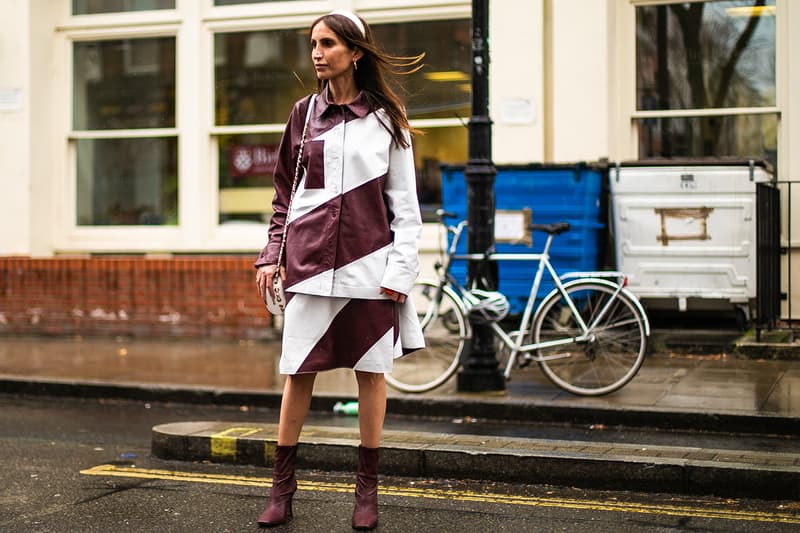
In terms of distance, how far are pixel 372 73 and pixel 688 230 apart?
5.48 meters

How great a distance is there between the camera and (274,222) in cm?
476

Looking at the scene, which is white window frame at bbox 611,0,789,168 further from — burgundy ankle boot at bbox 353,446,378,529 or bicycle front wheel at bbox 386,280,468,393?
burgundy ankle boot at bbox 353,446,378,529

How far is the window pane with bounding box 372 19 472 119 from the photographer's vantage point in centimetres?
1187

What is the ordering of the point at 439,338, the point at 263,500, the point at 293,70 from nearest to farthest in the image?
the point at 263,500 → the point at 439,338 → the point at 293,70

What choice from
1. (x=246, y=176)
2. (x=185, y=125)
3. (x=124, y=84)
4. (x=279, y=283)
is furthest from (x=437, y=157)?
(x=279, y=283)

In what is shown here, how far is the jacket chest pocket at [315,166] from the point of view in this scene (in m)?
4.60

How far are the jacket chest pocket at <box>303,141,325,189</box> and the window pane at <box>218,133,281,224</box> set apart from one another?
26.6 ft

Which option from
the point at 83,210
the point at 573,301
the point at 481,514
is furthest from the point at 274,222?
the point at 83,210

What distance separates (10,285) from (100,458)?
22.3ft

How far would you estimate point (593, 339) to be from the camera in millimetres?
7781

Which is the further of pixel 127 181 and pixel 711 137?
pixel 127 181

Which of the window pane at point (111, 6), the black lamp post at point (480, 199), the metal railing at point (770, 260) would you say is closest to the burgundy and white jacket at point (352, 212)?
the black lamp post at point (480, 199)

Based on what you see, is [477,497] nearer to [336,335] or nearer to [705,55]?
[336,335]

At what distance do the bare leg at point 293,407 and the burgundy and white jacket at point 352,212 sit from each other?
0.41 metres
